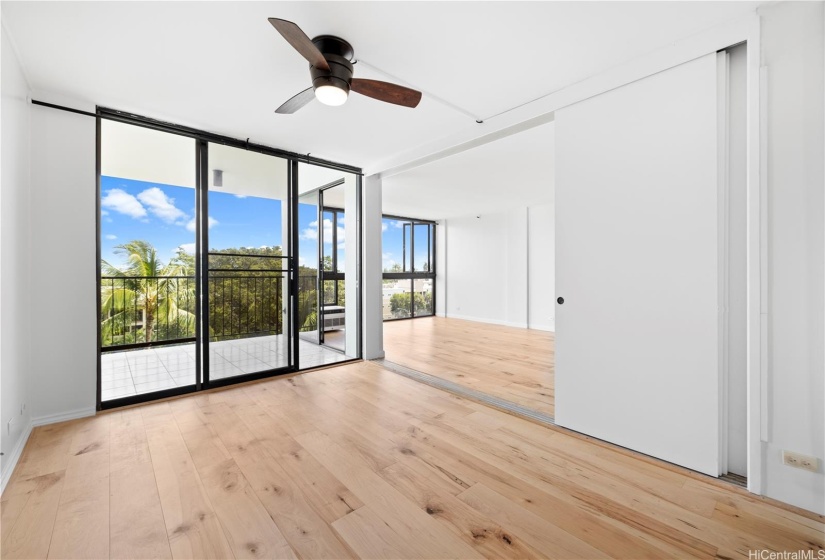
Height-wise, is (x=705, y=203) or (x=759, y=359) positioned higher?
(x=705, y=203)

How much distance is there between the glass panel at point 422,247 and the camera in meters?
8.85

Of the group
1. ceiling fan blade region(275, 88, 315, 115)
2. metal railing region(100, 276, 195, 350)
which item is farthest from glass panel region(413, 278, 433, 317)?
ceiling fan blade region(275, 88, 315, 115)

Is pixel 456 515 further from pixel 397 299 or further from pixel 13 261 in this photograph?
pixel 397 299

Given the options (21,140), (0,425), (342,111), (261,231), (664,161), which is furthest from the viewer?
(261,231)

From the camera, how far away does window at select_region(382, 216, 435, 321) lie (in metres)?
8.42

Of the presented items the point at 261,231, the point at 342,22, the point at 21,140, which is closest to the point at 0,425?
the point at 21,140

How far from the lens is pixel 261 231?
389cm

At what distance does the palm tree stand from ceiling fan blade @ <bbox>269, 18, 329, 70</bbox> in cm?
467

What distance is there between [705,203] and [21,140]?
14.3 ft

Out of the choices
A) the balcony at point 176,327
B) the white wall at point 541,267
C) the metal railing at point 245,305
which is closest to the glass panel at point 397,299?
the white wall at point 541,267

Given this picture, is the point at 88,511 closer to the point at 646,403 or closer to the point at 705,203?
the point at 646,403

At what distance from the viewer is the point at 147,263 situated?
544 cm

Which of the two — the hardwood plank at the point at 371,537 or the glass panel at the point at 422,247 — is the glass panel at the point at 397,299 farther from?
the hardwood plank at the point at 371,537

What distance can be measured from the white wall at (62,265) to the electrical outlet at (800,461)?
182 inches
